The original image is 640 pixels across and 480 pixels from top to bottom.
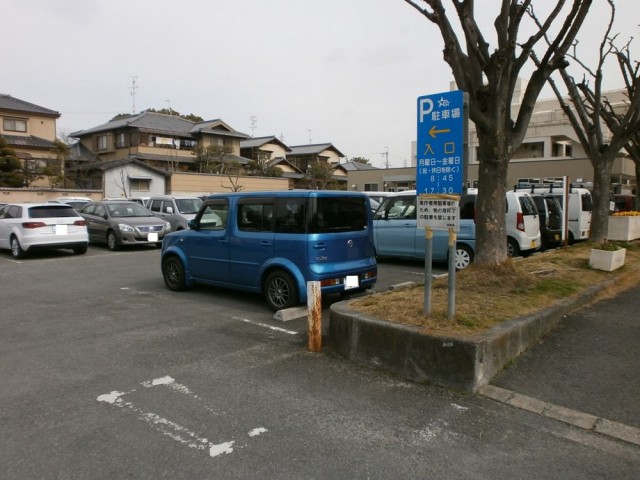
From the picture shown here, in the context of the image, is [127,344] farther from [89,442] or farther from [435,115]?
[435,115]

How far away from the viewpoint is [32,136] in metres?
35.6

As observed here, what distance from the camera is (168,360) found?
496cm

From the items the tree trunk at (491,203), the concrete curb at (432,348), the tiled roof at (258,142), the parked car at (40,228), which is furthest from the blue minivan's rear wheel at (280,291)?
the tiled roof at (258,142)

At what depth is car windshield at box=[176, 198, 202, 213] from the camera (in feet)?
57.4

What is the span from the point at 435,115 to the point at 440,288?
2.67 metres

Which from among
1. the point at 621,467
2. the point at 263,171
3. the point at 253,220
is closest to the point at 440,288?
the point at 253,220

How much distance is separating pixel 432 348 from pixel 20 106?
39736mm

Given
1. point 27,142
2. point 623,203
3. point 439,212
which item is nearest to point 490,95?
point 439,212

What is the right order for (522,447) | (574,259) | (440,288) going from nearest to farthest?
(522,447) → (440,288) → (574,259)

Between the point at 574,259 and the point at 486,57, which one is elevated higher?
the point at 486,57

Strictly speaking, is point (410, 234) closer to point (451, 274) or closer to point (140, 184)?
point (451, 274)

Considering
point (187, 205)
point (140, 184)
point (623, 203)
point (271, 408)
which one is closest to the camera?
point (271, 408)

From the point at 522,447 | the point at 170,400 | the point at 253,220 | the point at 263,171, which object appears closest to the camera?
the point at 522,447

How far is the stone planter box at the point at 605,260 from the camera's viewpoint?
29.2 feet
